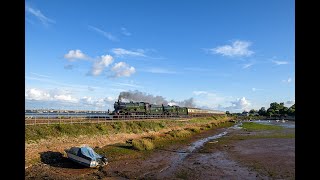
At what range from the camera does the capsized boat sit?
21.4 metres

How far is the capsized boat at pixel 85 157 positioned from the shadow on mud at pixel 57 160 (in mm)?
452

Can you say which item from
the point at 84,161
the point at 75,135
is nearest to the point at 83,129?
the point at 75,135

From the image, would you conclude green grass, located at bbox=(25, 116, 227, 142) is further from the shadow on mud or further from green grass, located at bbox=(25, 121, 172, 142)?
the shadow on mud

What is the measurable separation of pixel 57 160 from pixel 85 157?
3.19 metres

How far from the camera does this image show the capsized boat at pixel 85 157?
21.4 m

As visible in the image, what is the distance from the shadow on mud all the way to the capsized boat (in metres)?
0.45

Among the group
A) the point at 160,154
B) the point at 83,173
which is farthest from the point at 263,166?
the point at 83,173

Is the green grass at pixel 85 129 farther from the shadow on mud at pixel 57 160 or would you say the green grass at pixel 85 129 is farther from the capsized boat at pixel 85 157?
the capsized boat at pixel 85 157

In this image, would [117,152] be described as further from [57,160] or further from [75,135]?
[57,160]

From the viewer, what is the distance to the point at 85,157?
21391 millimetres

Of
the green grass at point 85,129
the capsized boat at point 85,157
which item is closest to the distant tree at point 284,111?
the green grass at point 85,129

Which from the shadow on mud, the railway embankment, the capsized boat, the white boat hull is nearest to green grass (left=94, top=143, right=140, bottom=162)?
the railway embankment

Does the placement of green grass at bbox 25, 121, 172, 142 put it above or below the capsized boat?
above

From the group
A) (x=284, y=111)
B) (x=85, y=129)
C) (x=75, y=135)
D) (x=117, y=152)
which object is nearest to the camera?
(x=117, y=152)
